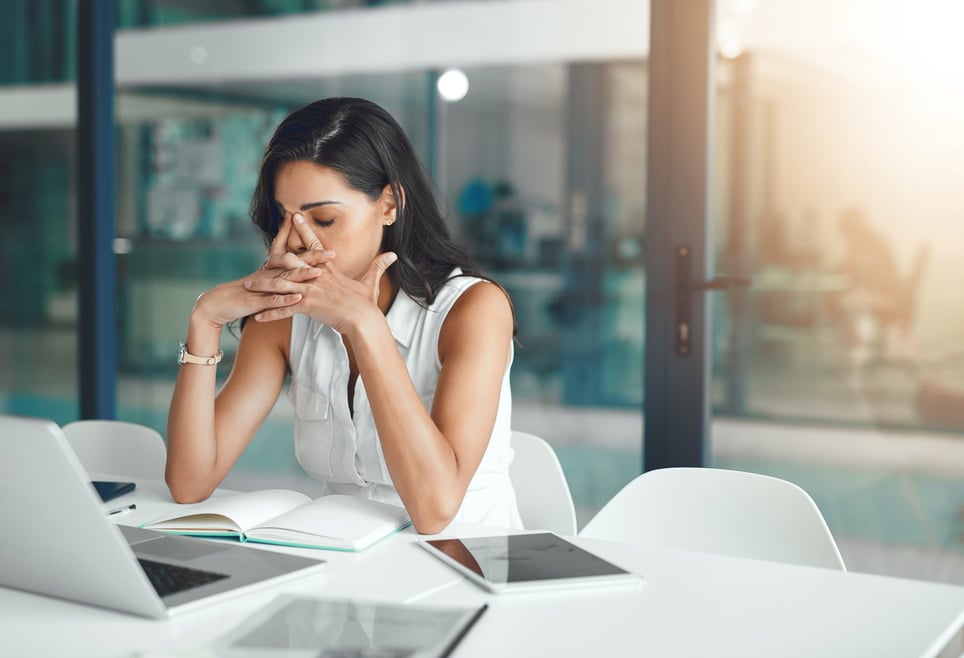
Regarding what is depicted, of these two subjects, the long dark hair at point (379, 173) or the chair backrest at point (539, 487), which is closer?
the long dark hair at point (379, 173)

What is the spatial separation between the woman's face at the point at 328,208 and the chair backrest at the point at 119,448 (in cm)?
72

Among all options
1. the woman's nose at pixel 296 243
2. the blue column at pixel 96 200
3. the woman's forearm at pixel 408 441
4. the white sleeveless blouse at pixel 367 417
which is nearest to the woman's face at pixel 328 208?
the woman's nose at pixel 296 243

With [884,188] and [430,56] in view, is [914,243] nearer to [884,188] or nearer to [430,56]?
[884,188]

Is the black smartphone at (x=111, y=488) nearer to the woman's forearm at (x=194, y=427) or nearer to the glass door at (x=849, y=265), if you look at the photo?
the woman's forearm at (x=194, y=427)

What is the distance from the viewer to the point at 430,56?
3477mm

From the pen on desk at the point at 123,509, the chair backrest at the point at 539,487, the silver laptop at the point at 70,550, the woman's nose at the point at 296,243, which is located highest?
the woman's nose at the point at 296,243

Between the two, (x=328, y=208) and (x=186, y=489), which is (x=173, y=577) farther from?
(x=328, y=208)

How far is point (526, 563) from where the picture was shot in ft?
4.29

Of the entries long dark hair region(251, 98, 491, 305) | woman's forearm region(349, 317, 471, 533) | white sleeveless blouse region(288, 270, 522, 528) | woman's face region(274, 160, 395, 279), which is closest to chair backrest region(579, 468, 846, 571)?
white sleeveless blouse region(288, 270, 522, 528)

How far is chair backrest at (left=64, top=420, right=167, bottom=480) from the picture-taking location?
90.4 inches

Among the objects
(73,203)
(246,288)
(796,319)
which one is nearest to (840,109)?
(796,319)

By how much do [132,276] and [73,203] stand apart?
0.47 meters

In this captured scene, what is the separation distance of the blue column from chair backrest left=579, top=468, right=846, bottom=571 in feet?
8.65

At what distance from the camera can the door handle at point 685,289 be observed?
2.78 metres
